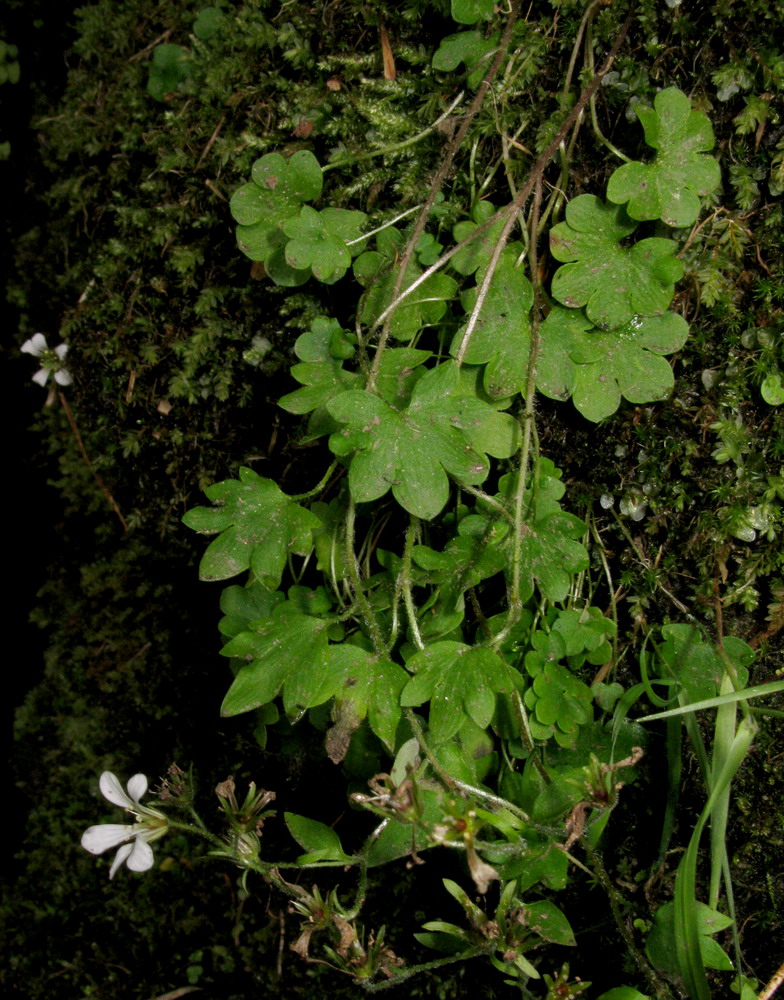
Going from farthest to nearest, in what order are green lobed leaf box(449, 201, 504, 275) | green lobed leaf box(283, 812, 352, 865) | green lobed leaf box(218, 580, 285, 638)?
1. green lobed leaf box(218, 580, 285, 638)
2. green lobed leaf box(449, 201, 504, 275)
3. green lobed leaf box(283, 812, 352, 865)

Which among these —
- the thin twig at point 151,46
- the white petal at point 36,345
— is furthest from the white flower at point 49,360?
the thin twig at point 151,46

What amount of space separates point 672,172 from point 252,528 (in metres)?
1.29

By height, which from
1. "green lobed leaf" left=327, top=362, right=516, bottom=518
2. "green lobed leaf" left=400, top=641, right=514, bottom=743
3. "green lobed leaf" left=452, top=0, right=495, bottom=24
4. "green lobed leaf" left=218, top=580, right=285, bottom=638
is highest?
"green lobed leaf" left=452, top=0, right=495, bottom=24

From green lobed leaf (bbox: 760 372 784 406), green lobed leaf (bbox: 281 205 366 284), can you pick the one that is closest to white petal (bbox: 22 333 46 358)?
green lobed leaf (bbox: 281 205 366 284)

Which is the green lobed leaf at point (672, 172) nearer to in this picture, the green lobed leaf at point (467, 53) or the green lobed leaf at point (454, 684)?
the green lobed leaf at point (467, 53)

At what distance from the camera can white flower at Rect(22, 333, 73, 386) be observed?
8.33 feet

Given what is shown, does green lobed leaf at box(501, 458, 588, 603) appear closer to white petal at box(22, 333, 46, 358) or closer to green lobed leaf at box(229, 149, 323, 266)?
green lobed leaf at box(229, 149, 323, 266)

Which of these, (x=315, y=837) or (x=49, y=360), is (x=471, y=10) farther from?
(x=315, y=837)

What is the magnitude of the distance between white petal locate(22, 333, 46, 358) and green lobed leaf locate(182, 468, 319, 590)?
127 cm

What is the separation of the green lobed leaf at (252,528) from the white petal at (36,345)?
1267 millimetres

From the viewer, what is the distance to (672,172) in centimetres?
168

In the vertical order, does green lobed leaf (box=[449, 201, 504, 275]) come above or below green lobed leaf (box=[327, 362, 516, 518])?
above

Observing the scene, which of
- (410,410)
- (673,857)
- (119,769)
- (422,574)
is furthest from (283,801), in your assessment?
(410,410)

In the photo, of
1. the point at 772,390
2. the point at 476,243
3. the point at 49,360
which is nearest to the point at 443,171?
the point at 476,243
